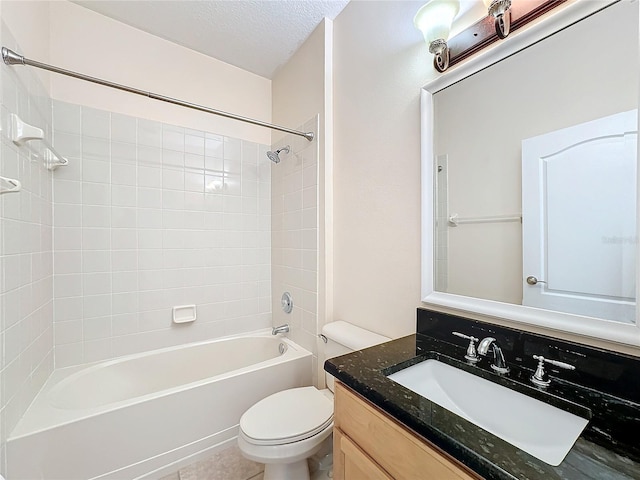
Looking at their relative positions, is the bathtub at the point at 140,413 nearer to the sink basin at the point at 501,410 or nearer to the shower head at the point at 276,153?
the sink basin at the point at 501,410

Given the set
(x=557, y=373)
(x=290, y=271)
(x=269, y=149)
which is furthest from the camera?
(x=269, y=149)

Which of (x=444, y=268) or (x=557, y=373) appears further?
(x=444, y=268)

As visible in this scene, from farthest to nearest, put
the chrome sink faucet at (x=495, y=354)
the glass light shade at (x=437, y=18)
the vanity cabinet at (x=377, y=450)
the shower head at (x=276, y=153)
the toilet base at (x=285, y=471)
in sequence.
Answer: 1. the shower head at (x=276, y=153)
2. the toilet base at (x=285, y=471)
3. the glass light shade at (x=437, y=18)
4. the chrome sink faucet at (x=495, y=354)
5. the vanity cabinet at (x=377, y=450)

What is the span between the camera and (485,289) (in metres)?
1.00

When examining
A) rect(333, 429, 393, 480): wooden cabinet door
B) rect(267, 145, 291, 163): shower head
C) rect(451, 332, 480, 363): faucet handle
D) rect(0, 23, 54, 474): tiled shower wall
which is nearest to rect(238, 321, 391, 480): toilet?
rect(333, 429, 393, 480): wooden cabinet door

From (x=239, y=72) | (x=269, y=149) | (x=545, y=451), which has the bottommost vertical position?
(x=545, y=451)

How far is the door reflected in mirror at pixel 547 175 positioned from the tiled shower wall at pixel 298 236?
0.87m

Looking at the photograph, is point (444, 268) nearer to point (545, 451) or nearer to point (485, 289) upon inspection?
point (485, 289)

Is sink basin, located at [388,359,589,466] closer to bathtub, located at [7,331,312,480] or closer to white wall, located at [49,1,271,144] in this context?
bathtub, located at [7,331,312,480]

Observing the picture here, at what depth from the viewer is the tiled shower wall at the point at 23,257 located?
3.46 feet

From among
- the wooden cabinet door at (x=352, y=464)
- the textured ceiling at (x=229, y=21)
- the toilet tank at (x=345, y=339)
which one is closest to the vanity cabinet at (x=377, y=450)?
the wooden cabinet door at (x=352, y=464)

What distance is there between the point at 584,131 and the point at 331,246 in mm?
1226

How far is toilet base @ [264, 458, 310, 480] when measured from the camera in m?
1.22

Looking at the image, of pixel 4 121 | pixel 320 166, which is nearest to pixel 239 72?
pixel 320 166
